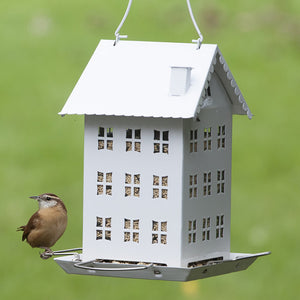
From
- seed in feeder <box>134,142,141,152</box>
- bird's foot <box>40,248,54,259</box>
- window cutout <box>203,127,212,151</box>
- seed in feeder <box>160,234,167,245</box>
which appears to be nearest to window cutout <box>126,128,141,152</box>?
seed in feeder <box>134,142,141,152</box>

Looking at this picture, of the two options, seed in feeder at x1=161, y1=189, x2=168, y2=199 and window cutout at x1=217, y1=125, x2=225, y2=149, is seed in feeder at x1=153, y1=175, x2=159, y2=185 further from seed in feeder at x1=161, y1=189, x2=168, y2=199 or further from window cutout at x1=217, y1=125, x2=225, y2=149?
window cutout at x1=217, y1=125, x2=225, y2=149

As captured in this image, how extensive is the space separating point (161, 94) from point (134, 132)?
31 centimetres

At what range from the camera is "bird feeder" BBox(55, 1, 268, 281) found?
726 centimetres

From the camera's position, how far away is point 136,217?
7.39 m

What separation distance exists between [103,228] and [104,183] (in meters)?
0.28

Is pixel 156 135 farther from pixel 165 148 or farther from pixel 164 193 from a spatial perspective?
pixel 164 193

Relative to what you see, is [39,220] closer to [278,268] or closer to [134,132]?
[134,132]

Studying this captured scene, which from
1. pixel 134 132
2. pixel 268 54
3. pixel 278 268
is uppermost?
pixel 268 54

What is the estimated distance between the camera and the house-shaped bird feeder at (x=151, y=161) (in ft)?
23.8

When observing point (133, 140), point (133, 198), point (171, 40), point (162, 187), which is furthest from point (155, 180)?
point (171, 40)

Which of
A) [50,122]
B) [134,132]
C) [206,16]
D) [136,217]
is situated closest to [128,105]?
[134,132]

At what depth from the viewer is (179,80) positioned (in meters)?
7.20

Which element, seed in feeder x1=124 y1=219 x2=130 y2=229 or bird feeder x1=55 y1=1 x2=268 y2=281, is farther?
seed in feeder x1=124 y1=219 x2=130 y2=229

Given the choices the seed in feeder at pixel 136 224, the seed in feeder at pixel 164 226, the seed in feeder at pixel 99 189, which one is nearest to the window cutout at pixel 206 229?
the seed in feeder at pixel 164 226
